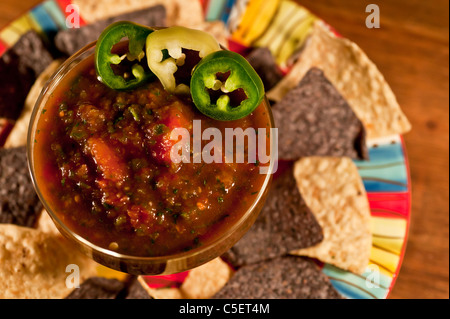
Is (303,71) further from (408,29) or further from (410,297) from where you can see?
(410,297)

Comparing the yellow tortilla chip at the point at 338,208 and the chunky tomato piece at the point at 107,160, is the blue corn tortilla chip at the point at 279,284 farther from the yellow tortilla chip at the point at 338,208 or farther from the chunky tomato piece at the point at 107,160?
the chunky tomato piece at the point at 107,160

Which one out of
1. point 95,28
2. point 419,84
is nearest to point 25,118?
point 95,28

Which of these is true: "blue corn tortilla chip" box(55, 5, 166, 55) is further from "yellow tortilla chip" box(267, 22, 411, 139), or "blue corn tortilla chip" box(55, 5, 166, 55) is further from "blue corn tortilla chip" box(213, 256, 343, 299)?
"blue corn tortilla chip" box(213, 256, 343, 299)

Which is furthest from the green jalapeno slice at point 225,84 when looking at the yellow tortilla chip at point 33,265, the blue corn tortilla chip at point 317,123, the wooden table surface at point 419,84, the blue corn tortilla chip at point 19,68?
the wooden table surface at point 419,84

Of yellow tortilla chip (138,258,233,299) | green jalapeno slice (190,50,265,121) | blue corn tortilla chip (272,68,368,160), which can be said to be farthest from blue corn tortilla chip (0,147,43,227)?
blue corn tortilla chip (272,68,368,160)

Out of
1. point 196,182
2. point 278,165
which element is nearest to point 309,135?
point 278,165
